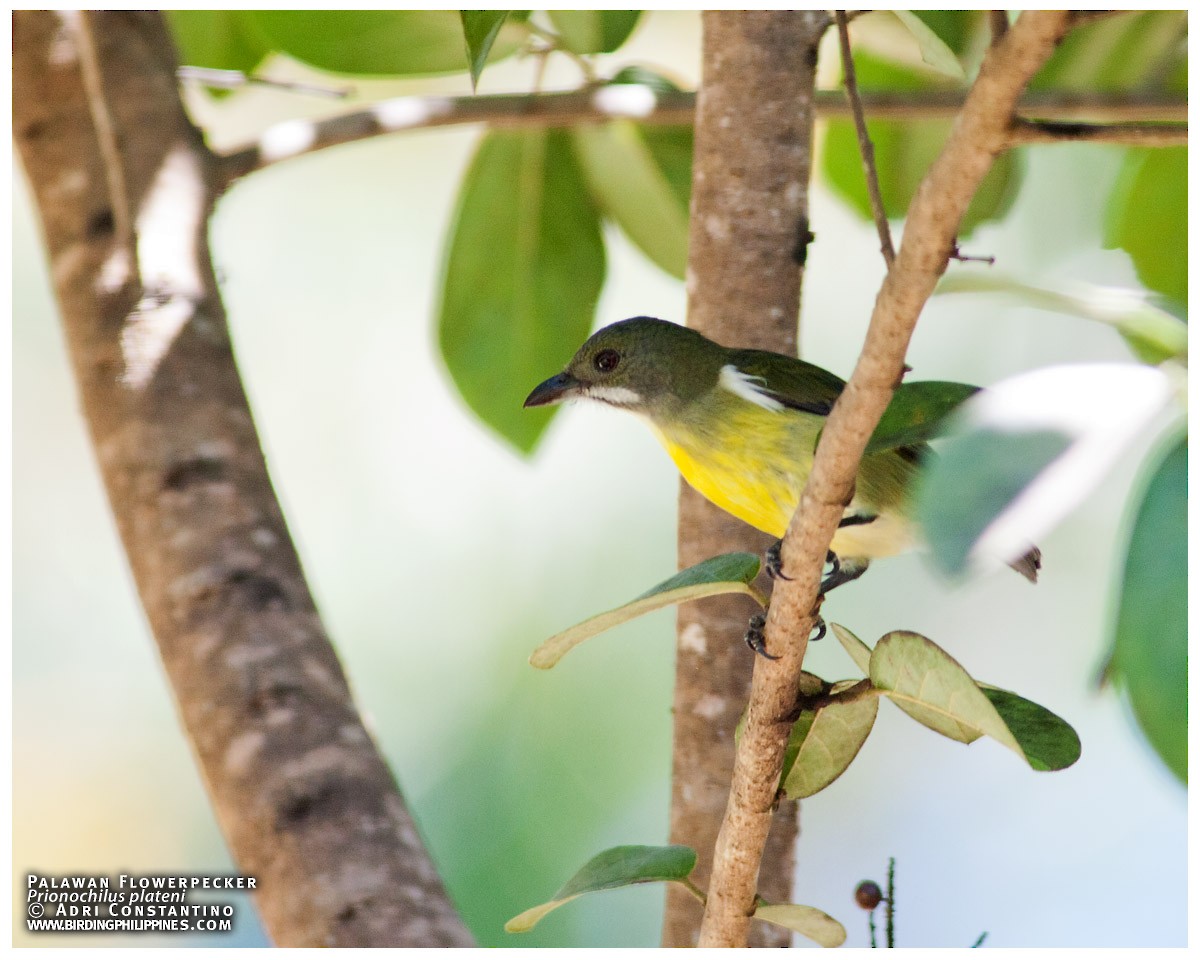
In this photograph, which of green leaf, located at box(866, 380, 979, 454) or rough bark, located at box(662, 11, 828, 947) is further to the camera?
rough bark, located at box(662, 11, 828, 947)

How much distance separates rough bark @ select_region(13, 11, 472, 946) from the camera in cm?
153

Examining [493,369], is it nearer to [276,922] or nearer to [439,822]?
[276,922]

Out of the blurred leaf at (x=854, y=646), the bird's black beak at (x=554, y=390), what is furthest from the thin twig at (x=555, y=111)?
the blurred leaf at (x=854, y=646)

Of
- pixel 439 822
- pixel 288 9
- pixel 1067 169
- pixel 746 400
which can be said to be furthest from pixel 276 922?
pixel 1067 169

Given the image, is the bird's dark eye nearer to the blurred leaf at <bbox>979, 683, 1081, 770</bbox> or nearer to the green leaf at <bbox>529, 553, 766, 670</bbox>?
the green leaf at <bbox>529, 553, 766, 670</bbox>

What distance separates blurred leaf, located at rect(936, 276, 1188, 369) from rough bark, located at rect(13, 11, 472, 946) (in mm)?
989

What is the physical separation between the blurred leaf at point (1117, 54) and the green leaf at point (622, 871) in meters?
1.47

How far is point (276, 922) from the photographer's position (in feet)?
5.07

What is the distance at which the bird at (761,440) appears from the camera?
174cm

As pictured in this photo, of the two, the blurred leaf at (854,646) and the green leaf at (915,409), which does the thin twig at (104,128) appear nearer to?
the blurred leaf at (854,646)

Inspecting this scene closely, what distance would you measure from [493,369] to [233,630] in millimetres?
802

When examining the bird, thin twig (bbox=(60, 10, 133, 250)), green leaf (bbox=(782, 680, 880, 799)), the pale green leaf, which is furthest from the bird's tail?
thin twig (bbox=(60, 10, 133, 250))

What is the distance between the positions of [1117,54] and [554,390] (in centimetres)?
114

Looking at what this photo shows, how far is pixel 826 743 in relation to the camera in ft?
3.93
